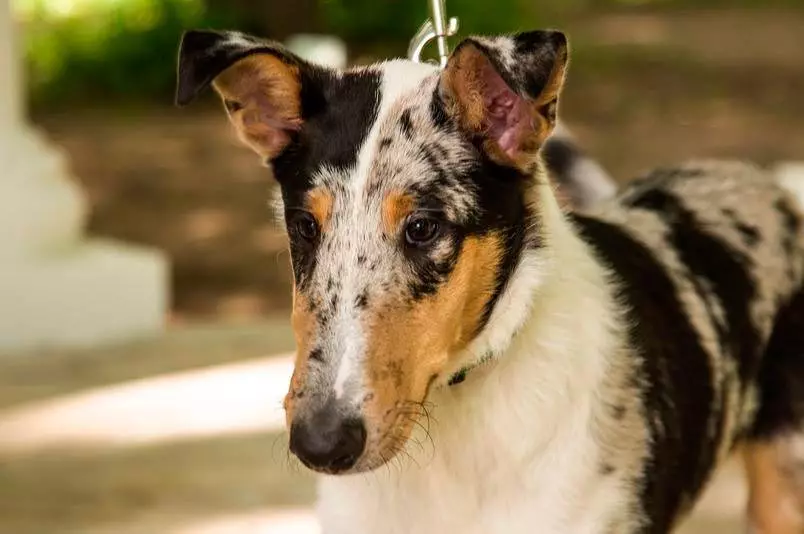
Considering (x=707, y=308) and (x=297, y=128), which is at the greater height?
(x=297, y=128)

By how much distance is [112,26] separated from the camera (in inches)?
582

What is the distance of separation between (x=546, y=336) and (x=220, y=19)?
1145cm

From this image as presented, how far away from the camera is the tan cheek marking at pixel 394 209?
2.85m

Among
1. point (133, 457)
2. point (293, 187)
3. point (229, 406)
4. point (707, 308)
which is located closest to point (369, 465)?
point (293, 187)

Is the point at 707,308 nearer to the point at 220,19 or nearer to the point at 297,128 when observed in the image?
the point at 297,128

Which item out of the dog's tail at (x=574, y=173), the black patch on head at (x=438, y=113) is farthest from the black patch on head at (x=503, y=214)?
the dog's tail at (x=574, y=173)

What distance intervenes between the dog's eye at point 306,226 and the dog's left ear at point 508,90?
40 cm

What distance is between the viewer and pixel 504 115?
3039mm

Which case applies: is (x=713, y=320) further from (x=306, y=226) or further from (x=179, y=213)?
(x=179, y=213)

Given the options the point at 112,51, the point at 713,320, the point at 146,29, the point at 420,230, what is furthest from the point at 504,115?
the point at 146,29

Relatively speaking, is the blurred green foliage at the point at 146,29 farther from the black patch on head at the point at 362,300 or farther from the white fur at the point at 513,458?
the black patch on head at the point at 362,300

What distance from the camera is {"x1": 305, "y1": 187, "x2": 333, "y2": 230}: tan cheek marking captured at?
2.88 m

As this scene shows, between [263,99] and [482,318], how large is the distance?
0.73 meters

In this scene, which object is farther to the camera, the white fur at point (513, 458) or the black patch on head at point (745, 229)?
the black patch on head at point (745, 229)
